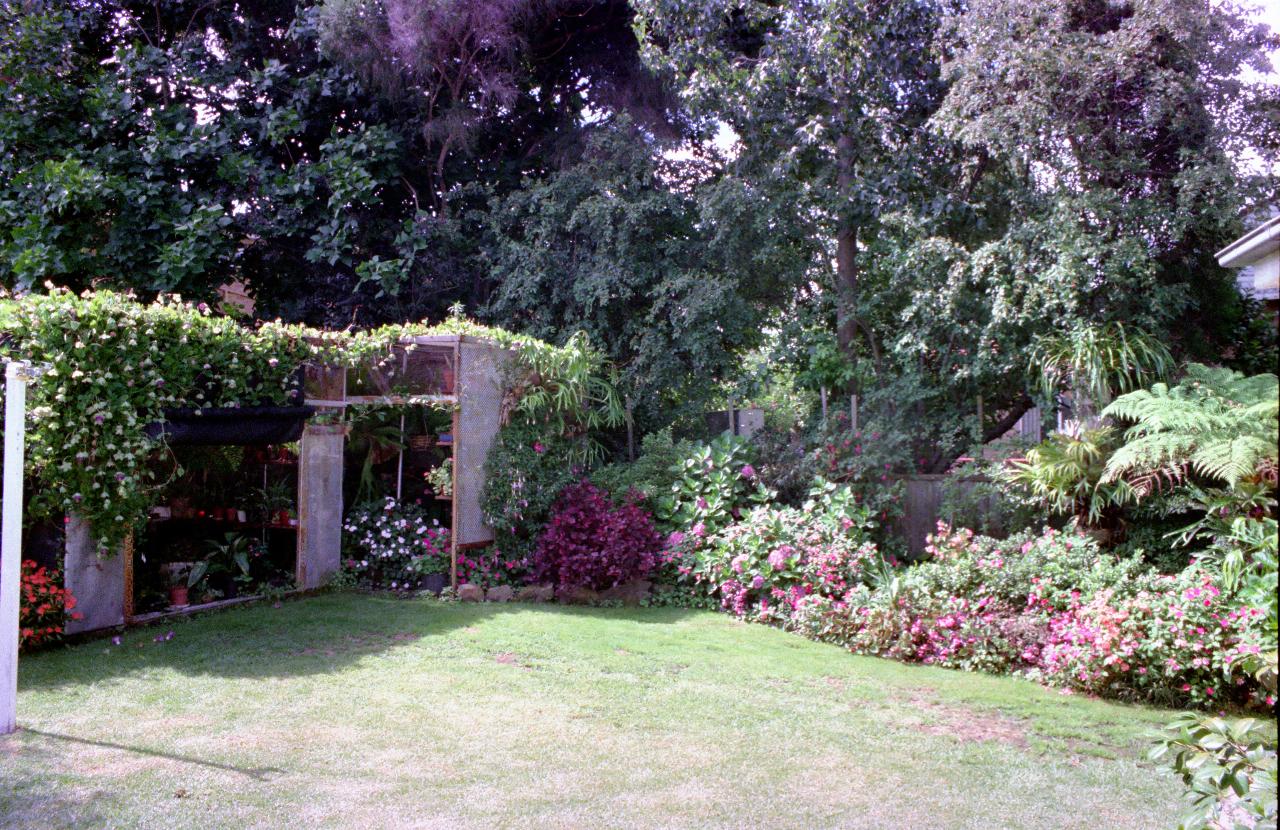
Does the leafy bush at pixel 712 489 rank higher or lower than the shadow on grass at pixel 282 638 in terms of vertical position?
higher

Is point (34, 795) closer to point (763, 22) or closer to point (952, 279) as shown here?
point (952, 279)

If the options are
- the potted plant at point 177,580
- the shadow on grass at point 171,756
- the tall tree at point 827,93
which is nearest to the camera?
the shadow on grass at point 171,756

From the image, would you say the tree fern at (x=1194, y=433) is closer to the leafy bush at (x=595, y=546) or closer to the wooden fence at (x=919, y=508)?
the wooden fence at (x=919, y=508)

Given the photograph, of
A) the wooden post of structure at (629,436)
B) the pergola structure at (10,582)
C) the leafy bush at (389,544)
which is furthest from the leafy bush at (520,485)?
the pergola structure at (10,582)

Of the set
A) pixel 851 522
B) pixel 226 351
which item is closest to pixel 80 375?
pixel 226 351

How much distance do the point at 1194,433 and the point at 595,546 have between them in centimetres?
495

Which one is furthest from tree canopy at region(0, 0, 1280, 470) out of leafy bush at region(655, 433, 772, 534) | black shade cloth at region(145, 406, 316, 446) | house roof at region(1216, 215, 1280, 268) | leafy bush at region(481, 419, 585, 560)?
house roof at region(1216, 215, 1280, 268)

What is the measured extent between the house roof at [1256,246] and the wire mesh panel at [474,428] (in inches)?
279

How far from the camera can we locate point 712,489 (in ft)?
30.6

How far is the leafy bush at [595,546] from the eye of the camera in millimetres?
8693

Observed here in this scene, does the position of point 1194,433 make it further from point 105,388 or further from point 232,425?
point 105,388

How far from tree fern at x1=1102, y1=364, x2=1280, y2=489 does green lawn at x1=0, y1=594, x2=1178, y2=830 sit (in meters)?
1.84

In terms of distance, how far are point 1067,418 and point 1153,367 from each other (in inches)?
43.2

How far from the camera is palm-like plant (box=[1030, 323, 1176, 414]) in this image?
833 centimetres
